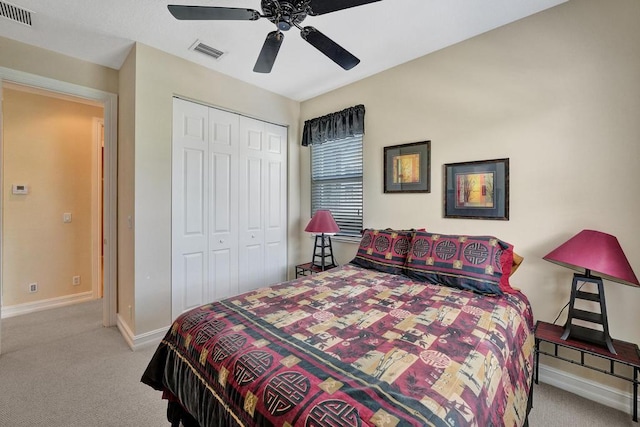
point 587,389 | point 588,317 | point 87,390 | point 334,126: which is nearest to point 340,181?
point 334,126

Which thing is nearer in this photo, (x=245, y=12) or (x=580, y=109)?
(x=245, y=12)

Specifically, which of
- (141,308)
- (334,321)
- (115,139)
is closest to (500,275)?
(334,321)

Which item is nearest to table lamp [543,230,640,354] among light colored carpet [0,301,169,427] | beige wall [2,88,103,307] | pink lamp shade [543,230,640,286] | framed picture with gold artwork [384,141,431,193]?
pink lamp shade [543,230,640,286]

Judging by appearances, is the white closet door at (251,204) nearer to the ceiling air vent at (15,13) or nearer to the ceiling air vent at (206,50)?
the ceiling air vent at (206,50)

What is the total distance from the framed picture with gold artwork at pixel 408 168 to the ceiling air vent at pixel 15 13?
325cm

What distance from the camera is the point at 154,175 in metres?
2.64

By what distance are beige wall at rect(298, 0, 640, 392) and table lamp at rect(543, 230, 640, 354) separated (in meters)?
0.21

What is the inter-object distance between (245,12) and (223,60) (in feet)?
4.87

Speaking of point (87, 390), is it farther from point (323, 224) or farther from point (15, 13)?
point (15, 13)

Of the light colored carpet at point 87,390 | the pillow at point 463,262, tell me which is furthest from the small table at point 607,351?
the pillow at point 463,262

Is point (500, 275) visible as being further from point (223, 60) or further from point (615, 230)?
point (223, 60)

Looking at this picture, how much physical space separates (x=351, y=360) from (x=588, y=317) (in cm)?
179

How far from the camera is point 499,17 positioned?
219 centimetres

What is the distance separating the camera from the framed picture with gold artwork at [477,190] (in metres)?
2.28
